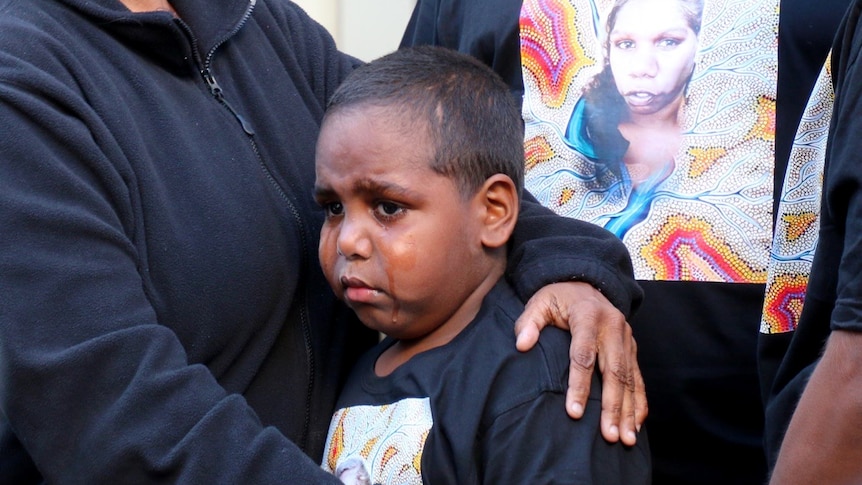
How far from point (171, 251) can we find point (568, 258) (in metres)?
0.69

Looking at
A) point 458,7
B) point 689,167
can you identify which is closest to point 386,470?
point 689,167

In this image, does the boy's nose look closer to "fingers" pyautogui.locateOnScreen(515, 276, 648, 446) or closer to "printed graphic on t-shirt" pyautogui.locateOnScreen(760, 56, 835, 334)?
"fingers" pyautogui.locateOnScreen(515, 276, 648, 446)

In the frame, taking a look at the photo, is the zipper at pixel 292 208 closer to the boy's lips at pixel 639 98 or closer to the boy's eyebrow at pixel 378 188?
the boy's eyebrow at pixel 378 188

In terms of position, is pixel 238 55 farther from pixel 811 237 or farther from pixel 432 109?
pixel 811 237

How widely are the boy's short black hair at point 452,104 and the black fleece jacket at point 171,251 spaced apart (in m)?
0.17

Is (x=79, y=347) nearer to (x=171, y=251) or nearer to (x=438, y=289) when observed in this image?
(x=171, y=251)

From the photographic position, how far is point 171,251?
1.71 m

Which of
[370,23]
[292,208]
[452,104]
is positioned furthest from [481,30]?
[370,23]

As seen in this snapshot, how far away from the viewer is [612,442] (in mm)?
1721

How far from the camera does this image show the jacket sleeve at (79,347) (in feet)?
4.84

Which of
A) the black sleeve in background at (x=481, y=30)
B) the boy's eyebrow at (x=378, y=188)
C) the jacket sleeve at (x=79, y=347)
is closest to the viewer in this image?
the jacket sleeve at (x=79, y=347)

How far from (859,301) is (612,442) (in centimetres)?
43

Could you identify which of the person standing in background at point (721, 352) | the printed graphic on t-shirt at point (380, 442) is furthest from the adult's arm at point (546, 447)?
the person standing in background at point (721, 352)

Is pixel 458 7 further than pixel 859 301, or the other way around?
pixel 458 7
